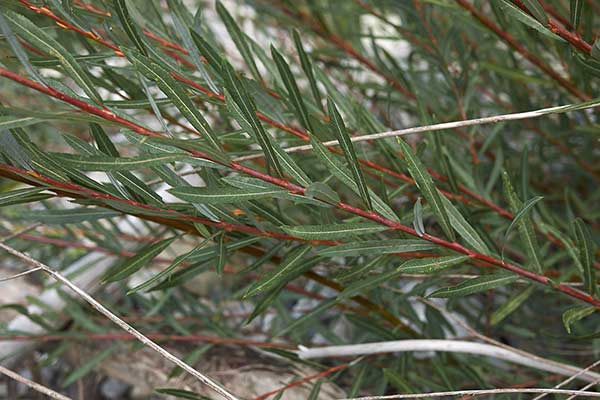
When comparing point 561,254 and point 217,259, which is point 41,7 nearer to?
point 217,259

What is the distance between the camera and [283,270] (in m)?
0.61

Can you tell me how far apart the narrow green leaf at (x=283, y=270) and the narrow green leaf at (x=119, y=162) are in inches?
5.6

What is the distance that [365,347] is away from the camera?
81 cm

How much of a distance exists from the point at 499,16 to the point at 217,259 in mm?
444

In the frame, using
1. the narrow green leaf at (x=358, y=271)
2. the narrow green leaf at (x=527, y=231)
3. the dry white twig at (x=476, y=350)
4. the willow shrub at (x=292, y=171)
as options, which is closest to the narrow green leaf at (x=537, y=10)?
the willow shrub at (x=292, y=171)

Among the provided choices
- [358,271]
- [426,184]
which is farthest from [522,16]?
[358,271]

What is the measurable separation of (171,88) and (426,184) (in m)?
0.22

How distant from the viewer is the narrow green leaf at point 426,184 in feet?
1.82

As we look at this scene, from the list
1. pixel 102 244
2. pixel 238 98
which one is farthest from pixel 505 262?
pixel 102 244

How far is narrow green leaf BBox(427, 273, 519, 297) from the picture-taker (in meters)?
0.60

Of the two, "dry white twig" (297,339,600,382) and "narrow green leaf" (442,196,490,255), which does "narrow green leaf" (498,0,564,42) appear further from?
"dry white twig" (297,339,600,382)

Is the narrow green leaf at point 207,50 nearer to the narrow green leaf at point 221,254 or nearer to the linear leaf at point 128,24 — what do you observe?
the linear leaf at point 128,24

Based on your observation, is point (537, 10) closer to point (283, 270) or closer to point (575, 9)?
point (575, 9)

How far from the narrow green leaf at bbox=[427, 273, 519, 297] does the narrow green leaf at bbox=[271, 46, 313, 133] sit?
190 mm
